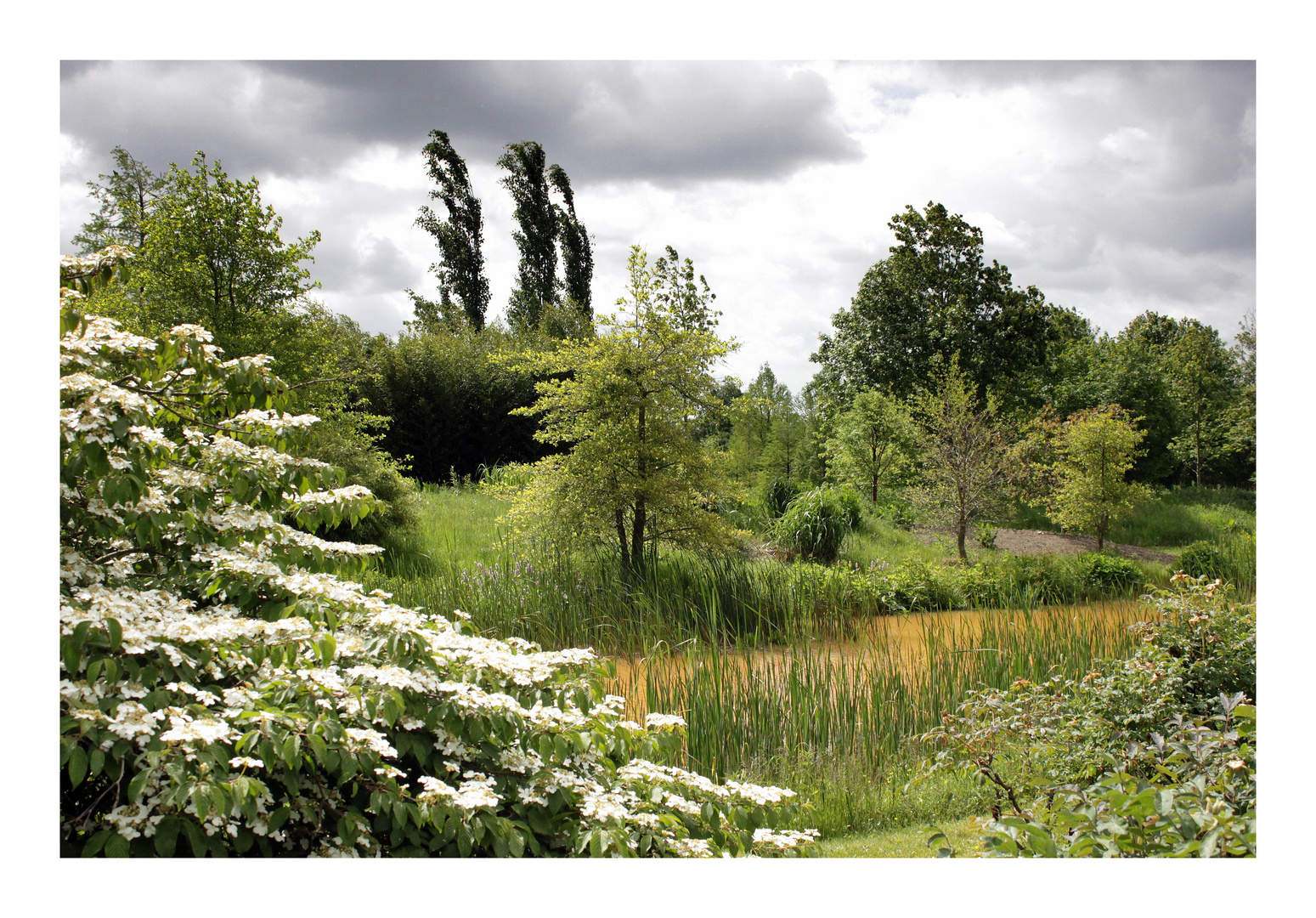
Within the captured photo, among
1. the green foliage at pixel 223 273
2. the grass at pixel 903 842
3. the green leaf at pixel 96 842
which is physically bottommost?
the grass at pixel 903 842

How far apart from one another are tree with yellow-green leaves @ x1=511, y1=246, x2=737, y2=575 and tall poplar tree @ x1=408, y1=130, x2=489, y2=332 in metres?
3.33

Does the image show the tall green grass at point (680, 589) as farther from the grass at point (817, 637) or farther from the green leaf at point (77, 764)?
the green leaf at point (77, 764)

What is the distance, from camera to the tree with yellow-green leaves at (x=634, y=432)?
6234 millimetres

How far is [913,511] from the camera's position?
10891mm

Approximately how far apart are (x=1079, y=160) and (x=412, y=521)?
6.99 metres

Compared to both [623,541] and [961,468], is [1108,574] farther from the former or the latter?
[623,541]

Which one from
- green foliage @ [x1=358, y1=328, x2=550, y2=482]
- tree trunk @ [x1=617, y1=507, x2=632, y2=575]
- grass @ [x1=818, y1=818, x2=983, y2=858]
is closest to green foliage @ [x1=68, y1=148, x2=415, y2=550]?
tree trunk @ [x1=617, y1=507, x2=632, y2=575]

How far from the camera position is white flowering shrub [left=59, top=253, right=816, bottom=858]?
1486 mm

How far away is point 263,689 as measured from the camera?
1.66 m

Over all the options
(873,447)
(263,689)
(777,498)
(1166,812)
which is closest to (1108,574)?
(777,498)

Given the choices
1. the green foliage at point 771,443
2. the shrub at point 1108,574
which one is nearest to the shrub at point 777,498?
the green foliage at point 771,443

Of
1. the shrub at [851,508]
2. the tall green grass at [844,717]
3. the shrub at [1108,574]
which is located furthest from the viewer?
the shrub at [851,508]

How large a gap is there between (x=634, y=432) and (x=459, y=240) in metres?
7.64

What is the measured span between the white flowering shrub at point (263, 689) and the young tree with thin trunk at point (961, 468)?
7.67m
